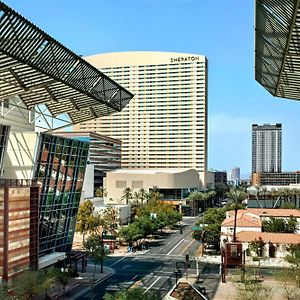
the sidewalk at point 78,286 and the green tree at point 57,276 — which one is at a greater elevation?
the green tree at point 57,276

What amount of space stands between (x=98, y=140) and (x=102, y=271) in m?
122

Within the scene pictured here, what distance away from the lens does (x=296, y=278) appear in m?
42.6

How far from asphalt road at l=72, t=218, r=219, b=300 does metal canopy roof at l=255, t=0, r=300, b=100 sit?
71.0 ft

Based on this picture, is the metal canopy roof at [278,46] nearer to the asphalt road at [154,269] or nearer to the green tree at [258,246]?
the asphalt road at [154,269]

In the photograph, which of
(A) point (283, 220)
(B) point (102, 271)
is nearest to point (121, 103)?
(B) point (102, 271)

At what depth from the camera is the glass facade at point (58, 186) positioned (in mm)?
51375

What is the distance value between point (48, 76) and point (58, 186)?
1958 cm

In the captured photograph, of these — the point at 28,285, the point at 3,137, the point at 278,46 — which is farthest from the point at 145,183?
the point at 278,46

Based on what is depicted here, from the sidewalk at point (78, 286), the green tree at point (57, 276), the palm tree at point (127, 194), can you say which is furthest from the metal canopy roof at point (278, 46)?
the palm tree at point (127, 194)

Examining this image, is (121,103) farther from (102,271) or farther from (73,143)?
(102,271)

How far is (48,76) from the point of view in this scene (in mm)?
38031

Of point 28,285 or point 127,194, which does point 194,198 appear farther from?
point 28,285

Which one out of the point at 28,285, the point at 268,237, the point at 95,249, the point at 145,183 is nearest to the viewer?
the point at 28,285

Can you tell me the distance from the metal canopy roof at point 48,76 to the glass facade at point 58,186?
156 inches
